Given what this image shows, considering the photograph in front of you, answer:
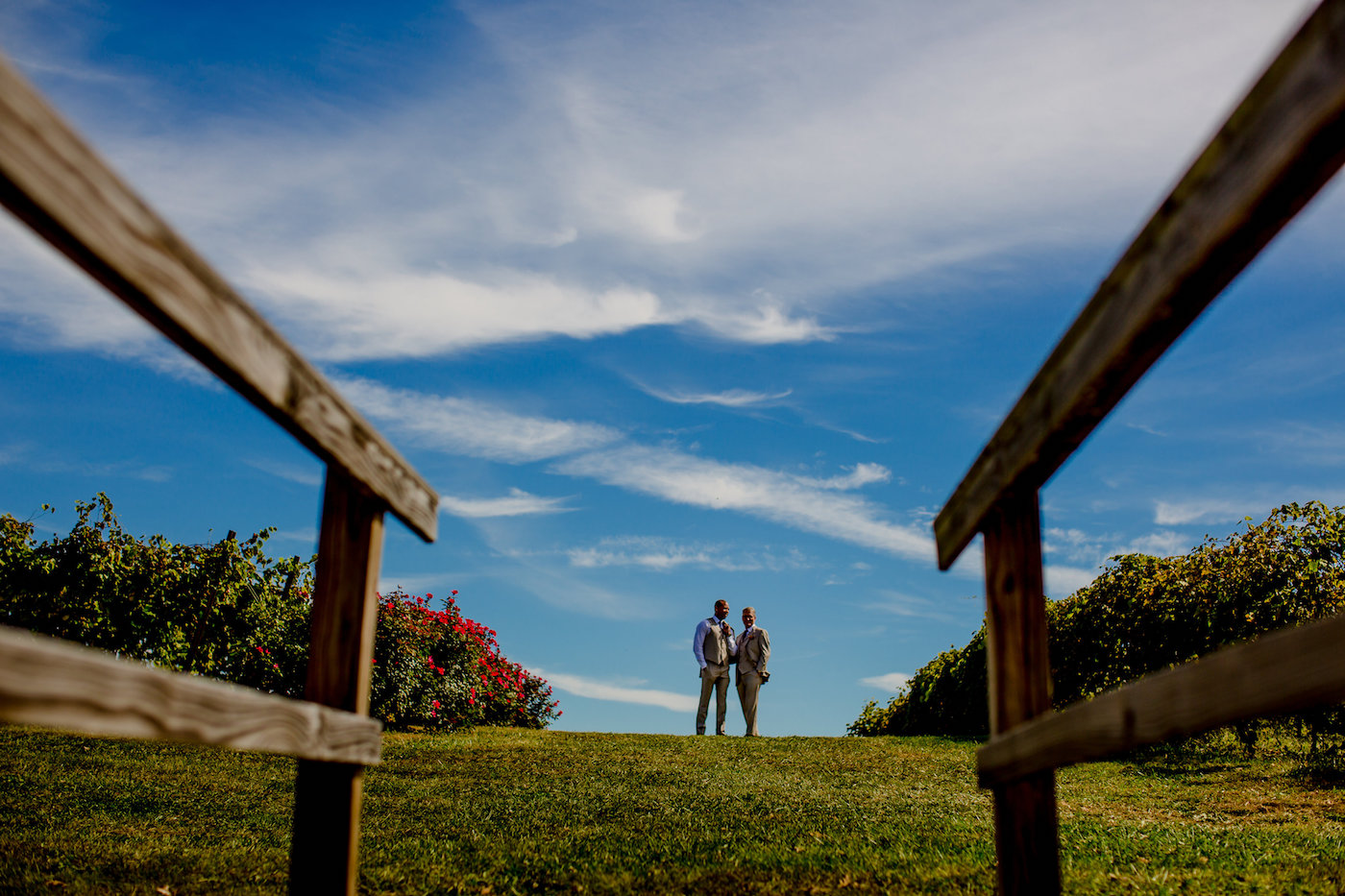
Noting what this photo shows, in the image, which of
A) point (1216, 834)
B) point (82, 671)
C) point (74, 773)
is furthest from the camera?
point (74, 773)

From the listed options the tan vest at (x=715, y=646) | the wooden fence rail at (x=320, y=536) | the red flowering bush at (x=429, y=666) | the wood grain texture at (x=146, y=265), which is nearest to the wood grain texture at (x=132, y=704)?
the wooden fence rail at (x=320, y=536)

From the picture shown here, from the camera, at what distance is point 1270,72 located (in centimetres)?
176

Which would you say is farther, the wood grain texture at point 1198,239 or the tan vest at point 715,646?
the tan vest at point 715,646

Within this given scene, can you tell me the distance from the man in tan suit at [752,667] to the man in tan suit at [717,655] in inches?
10.3

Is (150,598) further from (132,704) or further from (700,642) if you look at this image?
(132,704)

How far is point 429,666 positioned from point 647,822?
8.34 m

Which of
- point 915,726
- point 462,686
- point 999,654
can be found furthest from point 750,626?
point 999,654

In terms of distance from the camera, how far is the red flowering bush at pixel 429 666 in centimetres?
1459

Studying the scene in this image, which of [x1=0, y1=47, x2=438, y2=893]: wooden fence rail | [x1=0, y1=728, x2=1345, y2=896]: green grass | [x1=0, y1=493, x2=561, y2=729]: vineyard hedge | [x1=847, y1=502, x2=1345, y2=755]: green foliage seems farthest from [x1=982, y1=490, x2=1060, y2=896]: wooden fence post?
[x1=0, y1=493, x2=561, y2=729]: vineyard hedge

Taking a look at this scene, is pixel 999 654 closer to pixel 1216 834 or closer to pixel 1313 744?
pixel 1216 834

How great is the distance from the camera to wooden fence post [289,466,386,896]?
3146 mm

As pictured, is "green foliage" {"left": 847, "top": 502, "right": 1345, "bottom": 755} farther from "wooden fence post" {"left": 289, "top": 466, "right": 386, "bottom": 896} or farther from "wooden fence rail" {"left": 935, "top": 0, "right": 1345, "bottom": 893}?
"wooden fence post" {"left": 289, "top": 466, "right": 386, "bottom": 896}

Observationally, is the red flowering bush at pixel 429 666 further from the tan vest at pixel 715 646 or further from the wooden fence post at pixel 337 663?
the wooden fence post at pixel 337 663

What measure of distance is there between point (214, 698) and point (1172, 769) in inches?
493
